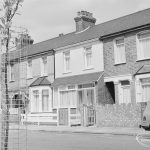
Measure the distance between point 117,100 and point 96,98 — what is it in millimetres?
1782

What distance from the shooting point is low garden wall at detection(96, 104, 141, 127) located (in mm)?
19234

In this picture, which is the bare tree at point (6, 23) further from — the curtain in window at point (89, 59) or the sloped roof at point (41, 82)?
the sloped roof at point (41, 82)

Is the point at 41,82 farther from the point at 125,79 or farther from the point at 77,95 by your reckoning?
the point at 125,79

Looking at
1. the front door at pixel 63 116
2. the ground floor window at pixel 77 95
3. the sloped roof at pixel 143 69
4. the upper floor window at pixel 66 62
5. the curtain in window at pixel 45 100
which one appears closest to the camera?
the sloped roof at pixel 143 69

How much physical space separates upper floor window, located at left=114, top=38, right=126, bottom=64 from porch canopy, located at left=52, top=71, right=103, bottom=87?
1848 millimetres

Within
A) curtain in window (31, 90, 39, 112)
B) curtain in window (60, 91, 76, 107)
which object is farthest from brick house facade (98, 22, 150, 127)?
curtain in window (31, 90, 39, 112)

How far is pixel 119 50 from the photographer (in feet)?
79.6

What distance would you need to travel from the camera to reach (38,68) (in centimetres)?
3206

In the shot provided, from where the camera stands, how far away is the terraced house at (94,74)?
71.5ft

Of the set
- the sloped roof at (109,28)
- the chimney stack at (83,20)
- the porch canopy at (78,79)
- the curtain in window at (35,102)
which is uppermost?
the chimney stack at (83,20)

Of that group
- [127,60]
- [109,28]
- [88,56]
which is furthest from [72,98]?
[109,28]

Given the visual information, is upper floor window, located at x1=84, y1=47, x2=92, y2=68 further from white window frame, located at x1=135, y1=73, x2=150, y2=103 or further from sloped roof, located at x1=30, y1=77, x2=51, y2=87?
white window frame, located at x1=135, y1=73, x2=150, y2=103

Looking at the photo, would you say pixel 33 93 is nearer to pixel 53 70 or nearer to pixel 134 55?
pixel 53 70

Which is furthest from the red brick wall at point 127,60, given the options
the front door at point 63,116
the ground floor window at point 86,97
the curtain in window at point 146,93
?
the front door at point 63,116
